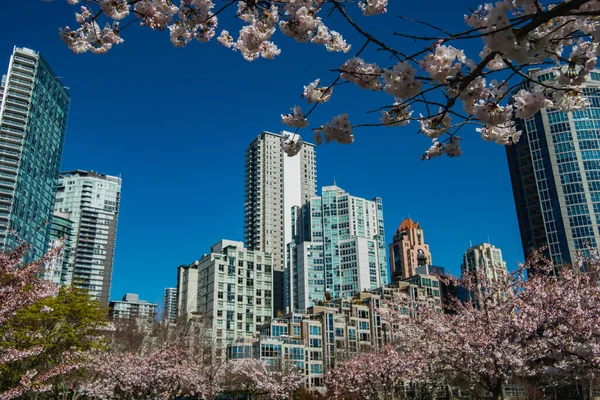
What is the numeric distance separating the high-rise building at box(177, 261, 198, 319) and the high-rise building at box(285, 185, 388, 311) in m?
22.6

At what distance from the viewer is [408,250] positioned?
147 meters

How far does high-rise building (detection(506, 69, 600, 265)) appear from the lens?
78.4 meters

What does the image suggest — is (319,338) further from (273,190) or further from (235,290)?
(273,190)

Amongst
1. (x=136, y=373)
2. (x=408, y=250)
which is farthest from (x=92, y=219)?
(x=136, y=373)

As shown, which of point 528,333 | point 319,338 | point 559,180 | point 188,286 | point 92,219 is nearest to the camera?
point 528,333

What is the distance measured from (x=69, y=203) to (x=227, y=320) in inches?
3686

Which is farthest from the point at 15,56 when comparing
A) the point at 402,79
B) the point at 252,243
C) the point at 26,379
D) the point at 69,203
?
the point at 402,79

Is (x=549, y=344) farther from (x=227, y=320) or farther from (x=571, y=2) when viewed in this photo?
(x=227, y=320)

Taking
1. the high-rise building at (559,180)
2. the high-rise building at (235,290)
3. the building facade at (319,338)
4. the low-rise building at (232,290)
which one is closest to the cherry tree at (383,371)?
the building facade at (319,338)

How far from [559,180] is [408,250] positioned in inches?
2654

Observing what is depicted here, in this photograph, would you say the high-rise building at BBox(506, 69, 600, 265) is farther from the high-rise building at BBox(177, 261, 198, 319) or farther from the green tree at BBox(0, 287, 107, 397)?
the green tree at BBox(0, 287, 107, 397)

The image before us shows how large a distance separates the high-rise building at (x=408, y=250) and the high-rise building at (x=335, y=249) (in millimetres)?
12428

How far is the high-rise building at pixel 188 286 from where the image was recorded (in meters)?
105

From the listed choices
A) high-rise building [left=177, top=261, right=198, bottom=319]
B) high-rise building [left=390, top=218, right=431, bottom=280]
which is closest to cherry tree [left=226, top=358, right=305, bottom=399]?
high-rise building [left=177, top=261, right=198, bottom=319]
